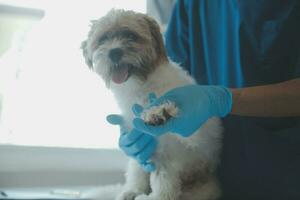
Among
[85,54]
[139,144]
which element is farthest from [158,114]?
[85,54]

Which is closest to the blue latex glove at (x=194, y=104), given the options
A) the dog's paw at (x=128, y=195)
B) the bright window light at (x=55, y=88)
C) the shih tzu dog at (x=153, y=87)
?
the shih tzu dog at (x=153, y=87)

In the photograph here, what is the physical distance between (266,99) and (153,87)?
358 millimetres

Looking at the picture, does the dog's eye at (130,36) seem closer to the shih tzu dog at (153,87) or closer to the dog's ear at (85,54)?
the shih tzu dog at (153,87)

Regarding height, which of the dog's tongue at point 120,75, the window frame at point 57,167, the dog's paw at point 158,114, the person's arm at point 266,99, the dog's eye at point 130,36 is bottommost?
the window frame at point 57,167

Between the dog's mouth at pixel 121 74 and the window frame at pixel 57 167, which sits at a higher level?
the dog's mouth at pixel 121 74

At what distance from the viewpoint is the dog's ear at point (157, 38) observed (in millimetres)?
1354

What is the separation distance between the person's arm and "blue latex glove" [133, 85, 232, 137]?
31 millimetres

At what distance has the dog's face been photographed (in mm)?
1304

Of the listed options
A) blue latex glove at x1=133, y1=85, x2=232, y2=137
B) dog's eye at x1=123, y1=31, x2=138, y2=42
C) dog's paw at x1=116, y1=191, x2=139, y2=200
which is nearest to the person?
blue latex glove at x1=133, y1=85, x2=232, y2=137

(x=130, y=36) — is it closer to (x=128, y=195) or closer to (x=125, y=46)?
(x=125, y=46)

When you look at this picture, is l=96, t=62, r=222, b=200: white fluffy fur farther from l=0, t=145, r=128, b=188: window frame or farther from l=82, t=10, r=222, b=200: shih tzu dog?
l=0, t=145, r=128, b=188: window frame

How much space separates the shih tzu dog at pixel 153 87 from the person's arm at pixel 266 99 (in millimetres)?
174

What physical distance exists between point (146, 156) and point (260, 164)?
0.34 meters

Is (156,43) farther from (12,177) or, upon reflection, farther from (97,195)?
(12,177)
